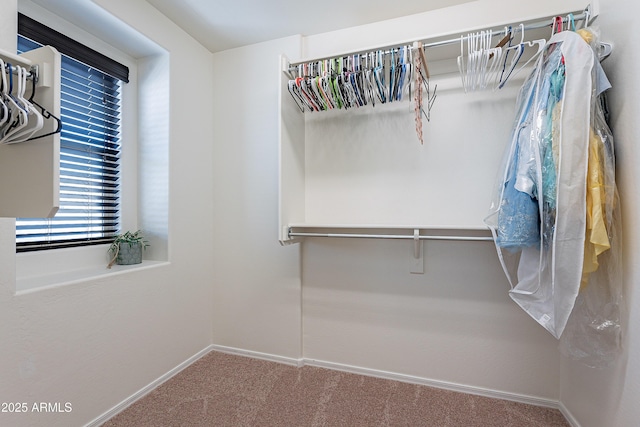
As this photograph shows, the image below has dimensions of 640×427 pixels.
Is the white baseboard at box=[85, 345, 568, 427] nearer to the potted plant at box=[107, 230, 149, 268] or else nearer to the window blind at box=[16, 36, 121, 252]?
the potted plant at box=[107, 230, 149, 268]

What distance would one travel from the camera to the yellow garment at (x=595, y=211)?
1151mm

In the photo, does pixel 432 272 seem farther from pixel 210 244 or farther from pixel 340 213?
pixel 210 244

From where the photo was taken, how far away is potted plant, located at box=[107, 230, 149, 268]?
1.92m

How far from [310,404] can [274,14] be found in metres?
2.39

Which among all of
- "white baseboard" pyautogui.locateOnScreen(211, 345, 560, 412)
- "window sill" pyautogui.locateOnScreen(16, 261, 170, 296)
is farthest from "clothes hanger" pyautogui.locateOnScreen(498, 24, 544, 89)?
"window sill" pyautogui.locateOnScreen(16, 261, 170, 296)

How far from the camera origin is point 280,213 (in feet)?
6.07

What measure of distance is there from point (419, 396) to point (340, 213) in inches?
48.0

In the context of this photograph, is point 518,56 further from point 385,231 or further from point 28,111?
point 28,111

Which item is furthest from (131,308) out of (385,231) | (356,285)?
(385,231)

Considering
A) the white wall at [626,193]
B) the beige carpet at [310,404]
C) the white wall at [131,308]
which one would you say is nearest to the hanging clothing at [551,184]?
the white wall at [626,193]

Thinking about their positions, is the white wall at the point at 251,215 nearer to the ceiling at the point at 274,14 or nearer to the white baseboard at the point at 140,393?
the ceiling at the point at 274,14

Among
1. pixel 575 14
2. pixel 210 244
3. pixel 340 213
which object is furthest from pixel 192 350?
pixel 575 14

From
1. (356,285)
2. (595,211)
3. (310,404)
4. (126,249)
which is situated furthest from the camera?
(356,285)

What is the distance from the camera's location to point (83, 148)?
1838 millimetres
